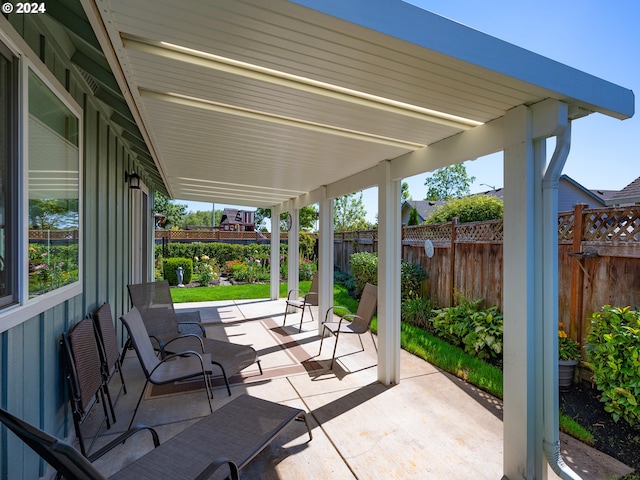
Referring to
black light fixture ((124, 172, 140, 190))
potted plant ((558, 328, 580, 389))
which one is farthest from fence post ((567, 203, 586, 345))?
black light fixture ((124, 172, 140, 190))

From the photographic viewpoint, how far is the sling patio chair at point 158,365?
9.54 ft

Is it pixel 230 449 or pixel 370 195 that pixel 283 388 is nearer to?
pixel 230 449

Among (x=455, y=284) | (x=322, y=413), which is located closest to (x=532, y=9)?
(x=455, y=284)

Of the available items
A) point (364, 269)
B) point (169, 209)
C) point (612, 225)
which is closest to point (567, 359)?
point (612, 225)

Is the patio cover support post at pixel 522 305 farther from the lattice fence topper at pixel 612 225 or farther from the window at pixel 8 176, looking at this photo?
the window at pixel 8 176

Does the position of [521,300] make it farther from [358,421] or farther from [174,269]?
[174,269]

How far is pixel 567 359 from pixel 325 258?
3588 millimetres

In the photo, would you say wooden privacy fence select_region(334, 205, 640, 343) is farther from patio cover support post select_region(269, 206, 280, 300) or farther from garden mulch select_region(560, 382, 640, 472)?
patio cover support post select_region(269, 206, 280, 300)

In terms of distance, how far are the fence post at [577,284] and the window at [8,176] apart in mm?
5017

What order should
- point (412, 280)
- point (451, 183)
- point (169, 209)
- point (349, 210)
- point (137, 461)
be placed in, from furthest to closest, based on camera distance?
point (451, 183)
point (169, 209)
point (349, 210)
point (412, 280)
point (137, 461)

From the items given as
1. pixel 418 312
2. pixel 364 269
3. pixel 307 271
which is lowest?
pixel 418 312

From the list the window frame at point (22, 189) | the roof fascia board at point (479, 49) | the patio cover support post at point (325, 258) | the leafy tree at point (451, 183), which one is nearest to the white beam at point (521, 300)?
the roof fascia board at point (479, 49)

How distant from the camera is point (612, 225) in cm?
365

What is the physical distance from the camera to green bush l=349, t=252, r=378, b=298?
8.60 m
